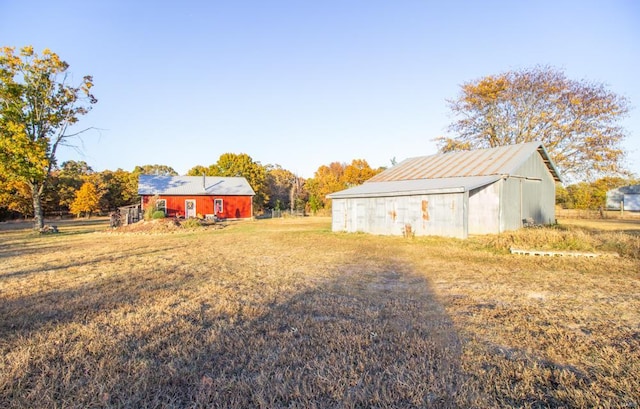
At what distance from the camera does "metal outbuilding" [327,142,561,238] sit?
1543 centimetres

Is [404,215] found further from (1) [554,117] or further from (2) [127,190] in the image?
(2) [127,190]

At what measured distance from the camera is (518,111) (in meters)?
29.6

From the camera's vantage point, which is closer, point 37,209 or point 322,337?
point 322,337

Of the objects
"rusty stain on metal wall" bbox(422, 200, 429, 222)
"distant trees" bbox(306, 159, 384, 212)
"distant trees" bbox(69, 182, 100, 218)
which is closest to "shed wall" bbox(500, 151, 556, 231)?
"rusty stain on metal wall" bbox(422, 200, 429, 222)

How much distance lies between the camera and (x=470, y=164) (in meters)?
18.8

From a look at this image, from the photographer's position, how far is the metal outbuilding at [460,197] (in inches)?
607

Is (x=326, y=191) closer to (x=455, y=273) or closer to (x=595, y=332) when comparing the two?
(x=455, y=273)

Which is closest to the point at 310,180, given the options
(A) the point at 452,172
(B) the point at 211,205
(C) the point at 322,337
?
(B) the point at 211,205

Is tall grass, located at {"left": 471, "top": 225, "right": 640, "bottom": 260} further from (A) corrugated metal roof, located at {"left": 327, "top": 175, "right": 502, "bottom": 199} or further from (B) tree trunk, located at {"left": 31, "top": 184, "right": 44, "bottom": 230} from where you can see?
(B) tree trunk, located at {"left": 31, "top": 184, "right": 44, "bottom": 230}

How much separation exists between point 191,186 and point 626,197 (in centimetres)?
5992

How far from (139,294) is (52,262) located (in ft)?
18.5

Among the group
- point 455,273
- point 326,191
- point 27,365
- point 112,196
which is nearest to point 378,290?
point 455,273

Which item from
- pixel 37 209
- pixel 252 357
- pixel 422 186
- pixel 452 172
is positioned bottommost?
pixel 252 357

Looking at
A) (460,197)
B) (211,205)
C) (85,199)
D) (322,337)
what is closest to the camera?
(322,337)
